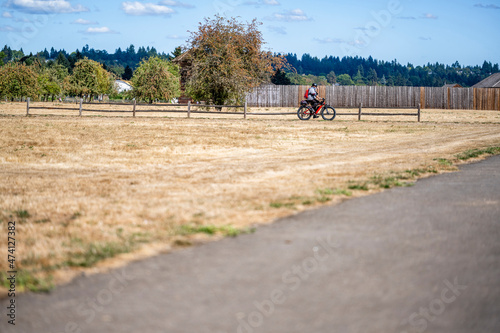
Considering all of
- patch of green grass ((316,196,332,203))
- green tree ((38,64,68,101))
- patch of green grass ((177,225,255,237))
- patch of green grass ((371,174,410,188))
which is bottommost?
patch of green grass ((177,225,255,237))

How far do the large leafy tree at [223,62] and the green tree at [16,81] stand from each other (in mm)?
34655

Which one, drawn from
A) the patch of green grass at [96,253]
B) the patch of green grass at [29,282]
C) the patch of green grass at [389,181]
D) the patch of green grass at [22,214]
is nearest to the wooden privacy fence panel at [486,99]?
the patch of green grass at [389,181]

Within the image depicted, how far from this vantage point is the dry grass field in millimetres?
5164

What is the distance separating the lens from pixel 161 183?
9.34 metres

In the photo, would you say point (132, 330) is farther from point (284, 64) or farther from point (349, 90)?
point (349, 90)

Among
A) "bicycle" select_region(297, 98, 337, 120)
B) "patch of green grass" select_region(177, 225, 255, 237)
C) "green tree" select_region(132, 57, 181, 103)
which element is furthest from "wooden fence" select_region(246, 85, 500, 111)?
"patch of green grass" select_region(177, 225, 255, 237)

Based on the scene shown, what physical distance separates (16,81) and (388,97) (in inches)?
1758

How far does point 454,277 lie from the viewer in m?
4.18

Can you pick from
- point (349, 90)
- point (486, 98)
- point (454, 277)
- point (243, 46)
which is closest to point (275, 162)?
point (454, 277)

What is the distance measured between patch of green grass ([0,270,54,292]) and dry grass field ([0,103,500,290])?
13mm

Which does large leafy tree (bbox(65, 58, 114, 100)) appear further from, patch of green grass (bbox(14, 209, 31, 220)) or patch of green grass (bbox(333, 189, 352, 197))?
patch of green grass (bbox(333, 189, 352, 197))

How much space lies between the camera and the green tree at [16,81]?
64.9 m

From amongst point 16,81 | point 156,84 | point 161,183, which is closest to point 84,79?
point 16,81

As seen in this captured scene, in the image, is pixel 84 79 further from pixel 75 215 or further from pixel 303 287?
pixel 303 287
